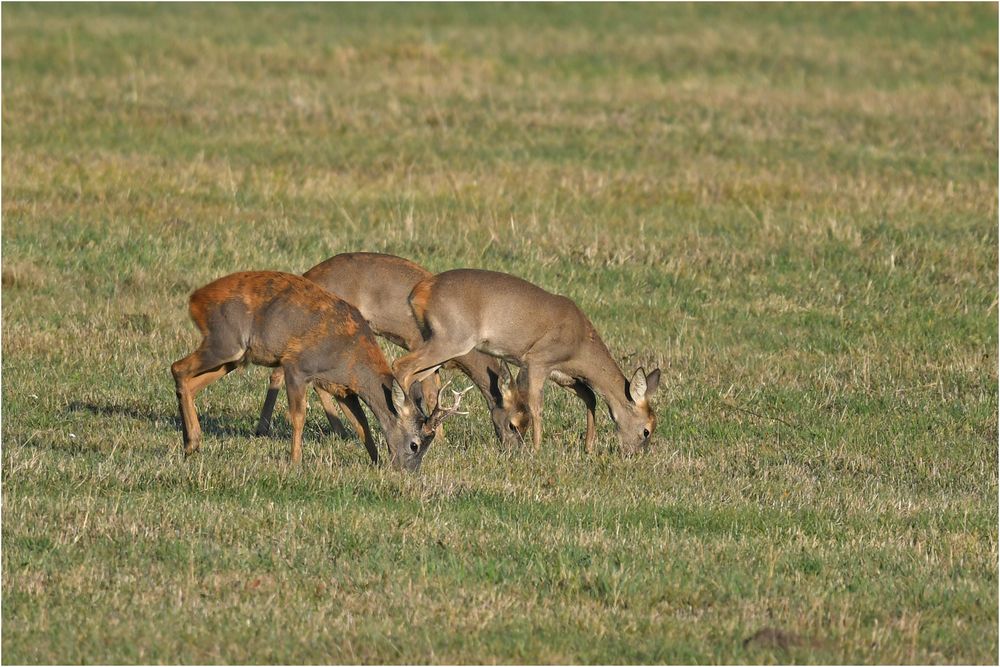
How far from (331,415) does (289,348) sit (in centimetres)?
130

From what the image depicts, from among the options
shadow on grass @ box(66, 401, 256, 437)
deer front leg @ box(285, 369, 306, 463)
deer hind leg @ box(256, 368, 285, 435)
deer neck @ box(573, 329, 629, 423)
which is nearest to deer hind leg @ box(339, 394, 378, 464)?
deer front leg @ box(285, 369, 306, 463)

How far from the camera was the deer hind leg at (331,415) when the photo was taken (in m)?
11.8

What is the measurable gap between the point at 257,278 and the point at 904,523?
4402mm

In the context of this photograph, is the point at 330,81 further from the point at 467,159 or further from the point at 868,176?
the point at 868,176

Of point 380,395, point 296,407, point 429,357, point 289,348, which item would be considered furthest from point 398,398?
point 429,357

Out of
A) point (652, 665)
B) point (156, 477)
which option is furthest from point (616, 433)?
point (652, 665)

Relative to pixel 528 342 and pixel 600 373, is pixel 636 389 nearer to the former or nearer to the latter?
pixel 600 373

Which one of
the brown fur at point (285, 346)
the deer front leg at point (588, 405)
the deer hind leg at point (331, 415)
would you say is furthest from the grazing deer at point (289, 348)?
the deer front leg at point (588, 405)

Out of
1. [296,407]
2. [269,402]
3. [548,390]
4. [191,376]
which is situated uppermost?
[191,376]

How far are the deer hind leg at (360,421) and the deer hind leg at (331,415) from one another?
0.48 m

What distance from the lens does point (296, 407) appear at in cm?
1069

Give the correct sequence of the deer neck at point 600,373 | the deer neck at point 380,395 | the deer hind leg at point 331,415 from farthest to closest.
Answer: the deer neck at point 600,373 → the deer hind leg at point 331,415 → the deer neck at point 380,395

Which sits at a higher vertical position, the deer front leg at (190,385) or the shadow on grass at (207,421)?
the deer front leg at (190,385)

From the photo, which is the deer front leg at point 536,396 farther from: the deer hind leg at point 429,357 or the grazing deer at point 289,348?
the grazing deer at point 289,348
